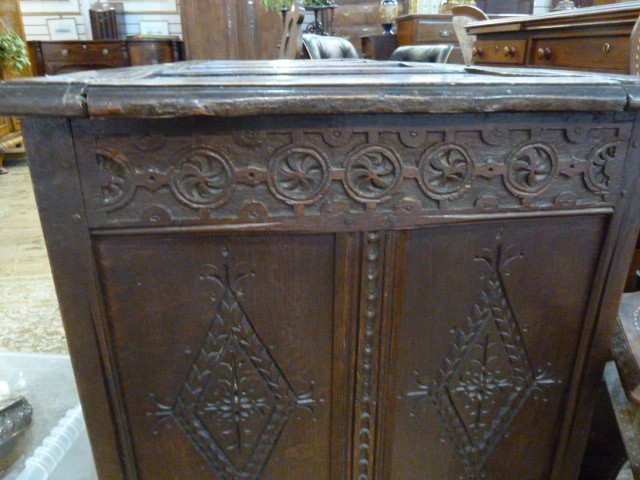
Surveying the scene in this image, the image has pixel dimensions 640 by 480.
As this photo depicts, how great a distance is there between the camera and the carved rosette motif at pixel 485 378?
73cm

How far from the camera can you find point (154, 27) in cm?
419

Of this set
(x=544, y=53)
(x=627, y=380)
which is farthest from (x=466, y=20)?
(x=627, y=380)

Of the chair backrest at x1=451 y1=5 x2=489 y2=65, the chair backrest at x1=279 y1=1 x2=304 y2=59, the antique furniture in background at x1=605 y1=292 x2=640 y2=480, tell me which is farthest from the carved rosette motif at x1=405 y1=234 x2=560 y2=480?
the chair backrest at x1=451 y1=5 x2=489 y2=65

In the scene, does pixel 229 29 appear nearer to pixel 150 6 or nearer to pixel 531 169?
pixel 150 6

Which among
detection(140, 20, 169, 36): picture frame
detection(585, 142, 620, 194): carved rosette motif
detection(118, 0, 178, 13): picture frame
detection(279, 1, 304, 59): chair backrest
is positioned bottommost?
detection(585, 142, 620, 194): carved rosette motif

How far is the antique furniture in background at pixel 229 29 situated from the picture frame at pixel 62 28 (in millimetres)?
1132

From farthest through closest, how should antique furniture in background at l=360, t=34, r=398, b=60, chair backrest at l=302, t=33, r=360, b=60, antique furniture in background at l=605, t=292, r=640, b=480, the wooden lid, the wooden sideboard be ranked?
1. antique furniture in background at l=360, t=34, r=398, b=60
2. chair backrest at l=302, t=33, r=360, b=60
3. the wooden sideboard
4. antique furniture in background at l=605, t=292, r=640, b=480
5. the wooden lid

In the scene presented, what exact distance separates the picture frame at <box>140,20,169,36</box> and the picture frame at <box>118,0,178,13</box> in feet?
0.28

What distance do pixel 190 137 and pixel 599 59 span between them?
1.35 m

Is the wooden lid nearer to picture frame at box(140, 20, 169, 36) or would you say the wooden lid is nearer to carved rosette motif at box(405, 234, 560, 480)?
carved rosette motif at box(405, 234, 560, 480)

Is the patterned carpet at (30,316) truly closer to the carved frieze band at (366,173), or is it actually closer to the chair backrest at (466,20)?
the carved frieze band at (366,173)

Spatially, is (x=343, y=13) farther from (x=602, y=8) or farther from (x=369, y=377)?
(x=369, y=377)

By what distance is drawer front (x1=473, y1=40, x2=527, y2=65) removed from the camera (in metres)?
1.87

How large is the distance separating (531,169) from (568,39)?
119 cm
